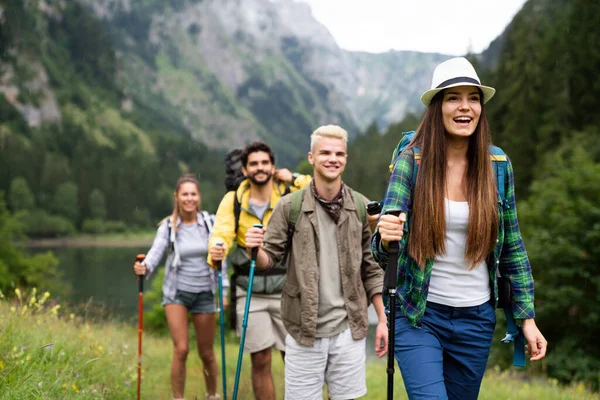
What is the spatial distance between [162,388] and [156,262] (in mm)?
1760

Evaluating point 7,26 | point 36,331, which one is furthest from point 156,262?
point 7,26

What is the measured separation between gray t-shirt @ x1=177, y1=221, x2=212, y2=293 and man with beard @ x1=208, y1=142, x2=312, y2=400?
0.79 metres

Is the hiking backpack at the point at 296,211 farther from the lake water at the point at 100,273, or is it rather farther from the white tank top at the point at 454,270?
the lake water at the point at 100,273

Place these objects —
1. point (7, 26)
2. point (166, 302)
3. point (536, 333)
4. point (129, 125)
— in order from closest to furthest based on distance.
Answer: point (536, 333) → point (166, 302) → point (7, 26) → point (129, 125)

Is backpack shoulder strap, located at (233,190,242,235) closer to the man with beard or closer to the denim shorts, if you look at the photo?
the man with beard

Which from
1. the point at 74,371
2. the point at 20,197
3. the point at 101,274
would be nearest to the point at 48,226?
the point at 20,197

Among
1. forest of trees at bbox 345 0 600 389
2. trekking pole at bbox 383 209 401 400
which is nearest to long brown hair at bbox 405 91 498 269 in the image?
trekking pole at bbox 383 209 401 400

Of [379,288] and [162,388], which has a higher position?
[379,288]

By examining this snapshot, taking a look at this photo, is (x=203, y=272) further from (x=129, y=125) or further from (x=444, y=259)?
(x=129, y=125)

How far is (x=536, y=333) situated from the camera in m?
3.46

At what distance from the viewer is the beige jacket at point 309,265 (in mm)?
4613

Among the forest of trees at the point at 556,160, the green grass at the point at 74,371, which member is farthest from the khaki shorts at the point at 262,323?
the forest of trees at the point at 556,160

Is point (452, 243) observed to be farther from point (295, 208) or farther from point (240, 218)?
point (240, 218)

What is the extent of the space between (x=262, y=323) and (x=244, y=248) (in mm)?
689
